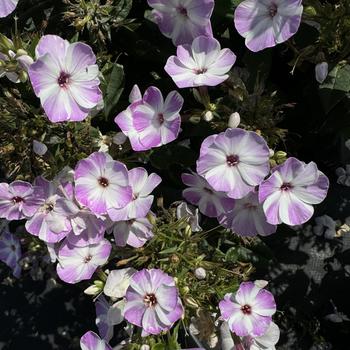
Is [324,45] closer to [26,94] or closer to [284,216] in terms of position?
[284,216]

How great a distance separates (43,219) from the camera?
931mm

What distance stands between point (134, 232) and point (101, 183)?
0.37 feet

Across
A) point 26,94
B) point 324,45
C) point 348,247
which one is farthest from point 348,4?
point 348,247

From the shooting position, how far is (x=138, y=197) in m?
0.93

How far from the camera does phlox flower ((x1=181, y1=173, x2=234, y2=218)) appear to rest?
3.08 feet

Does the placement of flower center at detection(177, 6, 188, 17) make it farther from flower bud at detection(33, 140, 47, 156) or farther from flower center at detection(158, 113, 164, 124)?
flower bud at detection(33, 140, 47, 156)

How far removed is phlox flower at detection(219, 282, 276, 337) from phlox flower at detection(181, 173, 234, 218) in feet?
0.44

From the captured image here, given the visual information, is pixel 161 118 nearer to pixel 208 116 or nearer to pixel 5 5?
pixel 208 116

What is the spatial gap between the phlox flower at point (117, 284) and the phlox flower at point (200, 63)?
33 centimetres

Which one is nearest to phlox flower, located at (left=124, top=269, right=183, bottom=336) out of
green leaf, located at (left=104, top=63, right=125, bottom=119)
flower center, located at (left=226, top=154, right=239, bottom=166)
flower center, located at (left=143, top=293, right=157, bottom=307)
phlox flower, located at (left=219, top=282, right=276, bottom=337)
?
flower center, located at (left=143, top=293, right=157, bottom=307)

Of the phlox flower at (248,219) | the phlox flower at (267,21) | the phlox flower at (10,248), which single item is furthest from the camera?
the phlox flower at (10,248)

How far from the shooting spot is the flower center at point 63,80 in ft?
2.84

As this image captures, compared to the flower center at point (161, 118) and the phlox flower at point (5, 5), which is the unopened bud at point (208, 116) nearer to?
the flower center at point (161, 118)

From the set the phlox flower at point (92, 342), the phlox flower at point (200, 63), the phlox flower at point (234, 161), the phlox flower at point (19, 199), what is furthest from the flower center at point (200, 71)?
the phlox flower at point (92, 342)
